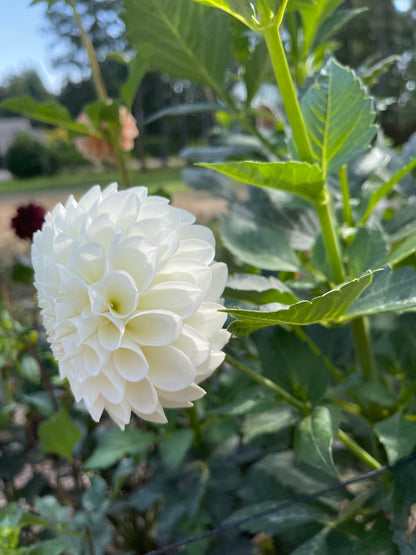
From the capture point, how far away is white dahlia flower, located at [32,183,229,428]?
1.07 ft

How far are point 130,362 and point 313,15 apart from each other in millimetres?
440

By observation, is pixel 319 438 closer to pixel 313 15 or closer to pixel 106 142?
pixel 313 15

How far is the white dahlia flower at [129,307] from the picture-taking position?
0.33m

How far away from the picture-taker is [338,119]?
0.41 m

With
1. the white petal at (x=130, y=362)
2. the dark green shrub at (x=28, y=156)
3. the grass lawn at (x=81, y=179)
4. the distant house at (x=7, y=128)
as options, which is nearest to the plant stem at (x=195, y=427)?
the white petal at (x=130, y=362)

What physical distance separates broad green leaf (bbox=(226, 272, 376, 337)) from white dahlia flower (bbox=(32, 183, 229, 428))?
Result: 0.06ft

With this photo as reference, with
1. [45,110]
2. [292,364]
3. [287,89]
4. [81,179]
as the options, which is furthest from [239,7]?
[81,179]

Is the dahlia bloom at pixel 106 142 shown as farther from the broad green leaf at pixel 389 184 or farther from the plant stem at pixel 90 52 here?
the broad green leaf at pixel 389 184

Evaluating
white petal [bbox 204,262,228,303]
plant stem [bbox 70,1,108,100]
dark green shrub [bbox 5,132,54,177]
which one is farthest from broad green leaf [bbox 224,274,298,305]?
dark green shrub [bbox 5,132,54,177]

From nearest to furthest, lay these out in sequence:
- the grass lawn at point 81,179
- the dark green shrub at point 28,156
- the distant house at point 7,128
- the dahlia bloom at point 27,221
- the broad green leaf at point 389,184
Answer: the broad green leaf at point 389,184
the dahlia bloom at point 27,221
the grass lawn at point 81,179
the dark green shrub at point 28,156
the distant house at point 7,128

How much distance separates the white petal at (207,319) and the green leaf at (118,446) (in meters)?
0.38

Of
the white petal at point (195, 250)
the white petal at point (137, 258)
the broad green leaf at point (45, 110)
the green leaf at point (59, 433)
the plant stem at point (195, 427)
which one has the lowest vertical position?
the plant stem at point (195, 427)

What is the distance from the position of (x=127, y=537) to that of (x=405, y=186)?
0.81 metres

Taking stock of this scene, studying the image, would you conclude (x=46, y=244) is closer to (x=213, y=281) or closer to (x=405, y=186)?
(x=213, y=281)
